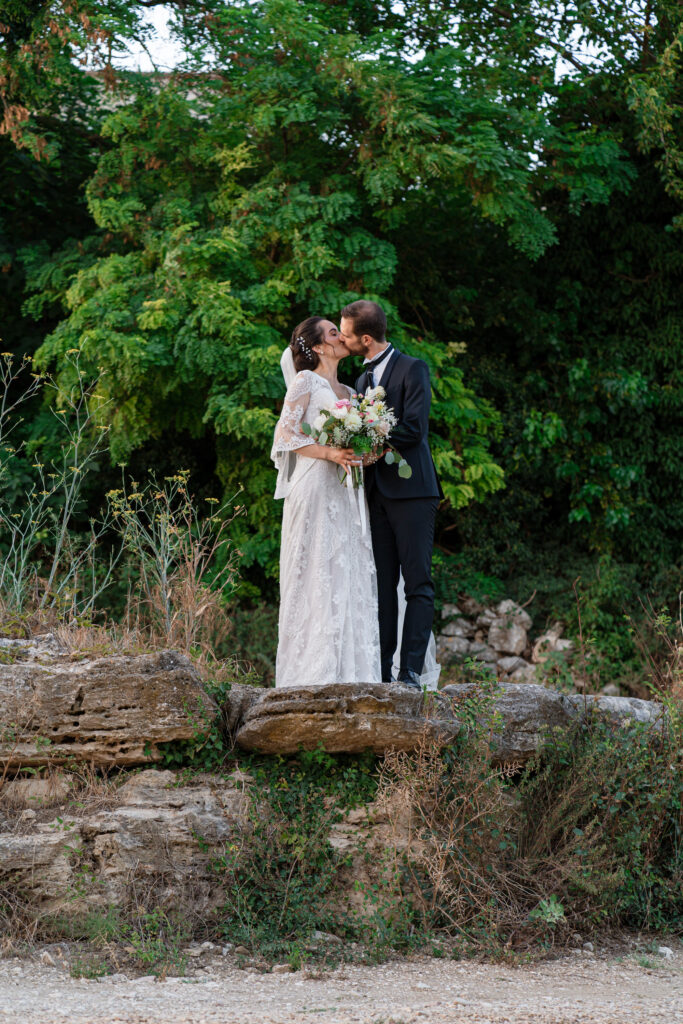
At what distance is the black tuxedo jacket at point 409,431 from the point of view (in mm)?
5762

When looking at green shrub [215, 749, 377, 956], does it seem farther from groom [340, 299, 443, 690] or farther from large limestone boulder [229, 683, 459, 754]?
groom [340, 299, 443, 690]

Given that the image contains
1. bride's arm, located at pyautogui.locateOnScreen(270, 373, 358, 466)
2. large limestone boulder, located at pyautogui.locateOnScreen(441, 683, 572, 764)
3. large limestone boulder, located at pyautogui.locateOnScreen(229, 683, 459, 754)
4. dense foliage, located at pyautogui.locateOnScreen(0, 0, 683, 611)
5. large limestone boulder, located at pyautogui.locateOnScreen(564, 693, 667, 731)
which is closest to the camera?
large limestone boulder, located at pyautogui.locateOnScreen(229, 683, 459, 754)

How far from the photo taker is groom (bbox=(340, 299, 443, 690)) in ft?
18.8

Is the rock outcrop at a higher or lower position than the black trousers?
lower

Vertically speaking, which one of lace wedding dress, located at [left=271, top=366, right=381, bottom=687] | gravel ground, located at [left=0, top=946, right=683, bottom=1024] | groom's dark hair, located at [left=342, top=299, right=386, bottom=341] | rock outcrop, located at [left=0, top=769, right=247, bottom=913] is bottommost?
gravel ground, located at [left=0, top=946, right=683, bottom=1024]

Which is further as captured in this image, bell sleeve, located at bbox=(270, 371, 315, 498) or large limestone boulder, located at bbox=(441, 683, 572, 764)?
bell sleeve, located at bbox=(270, 371, 315, 498)

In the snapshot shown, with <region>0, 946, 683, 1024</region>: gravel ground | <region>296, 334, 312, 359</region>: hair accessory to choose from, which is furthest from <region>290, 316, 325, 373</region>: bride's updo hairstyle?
<region>0, 946, 683, 1024</region>: gravel ground

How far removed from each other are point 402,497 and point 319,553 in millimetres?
589

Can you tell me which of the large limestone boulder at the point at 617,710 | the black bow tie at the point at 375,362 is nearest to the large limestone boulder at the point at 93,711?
the black bow tie at the point at 375,362

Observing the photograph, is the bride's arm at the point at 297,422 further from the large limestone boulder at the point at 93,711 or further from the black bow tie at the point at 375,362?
the large limestone boulder at the point at 93,711

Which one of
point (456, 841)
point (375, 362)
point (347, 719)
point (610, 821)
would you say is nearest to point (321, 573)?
point (347, 719)

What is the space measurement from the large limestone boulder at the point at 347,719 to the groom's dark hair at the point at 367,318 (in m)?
1.95

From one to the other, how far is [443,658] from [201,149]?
5225mm

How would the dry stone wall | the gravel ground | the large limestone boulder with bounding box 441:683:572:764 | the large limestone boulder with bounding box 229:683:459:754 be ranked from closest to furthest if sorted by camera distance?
the gravel ground, the large limestone boulder with bounding box 229:683:459:754, the large limestone boulder with bounding box 441:683:572:764, the dry stone wall
